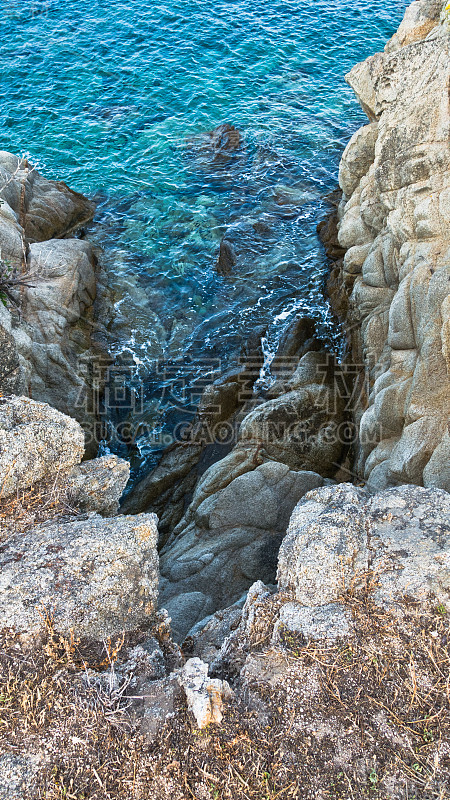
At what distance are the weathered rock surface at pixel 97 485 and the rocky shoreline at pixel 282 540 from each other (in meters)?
0.03

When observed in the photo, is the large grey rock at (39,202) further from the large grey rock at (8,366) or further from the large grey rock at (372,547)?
the large grey rock at (372,547)

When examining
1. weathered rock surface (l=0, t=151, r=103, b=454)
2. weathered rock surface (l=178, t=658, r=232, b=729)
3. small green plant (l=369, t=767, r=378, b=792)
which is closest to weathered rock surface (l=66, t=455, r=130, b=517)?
weathered rock surface (l=0, t=151, r=103, b=454)

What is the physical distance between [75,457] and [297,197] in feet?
56.7

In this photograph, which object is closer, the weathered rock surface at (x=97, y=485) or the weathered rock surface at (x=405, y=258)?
the weathered rock surface at (x=97, y=485)

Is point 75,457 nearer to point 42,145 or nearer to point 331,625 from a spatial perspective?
point 331,625

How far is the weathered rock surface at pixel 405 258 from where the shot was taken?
1012 cm

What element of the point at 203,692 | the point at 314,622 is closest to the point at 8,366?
the point at 203,692

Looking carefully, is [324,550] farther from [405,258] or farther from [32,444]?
[405,258]

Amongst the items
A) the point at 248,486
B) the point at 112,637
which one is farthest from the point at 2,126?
the point at 112,637

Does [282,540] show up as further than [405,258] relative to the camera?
No

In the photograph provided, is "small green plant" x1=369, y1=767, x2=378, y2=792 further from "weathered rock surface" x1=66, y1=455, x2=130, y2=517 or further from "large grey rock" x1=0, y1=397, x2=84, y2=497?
"large grey rock" x1=0, y1=397, x2=84, y2=497

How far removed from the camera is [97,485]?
872cm

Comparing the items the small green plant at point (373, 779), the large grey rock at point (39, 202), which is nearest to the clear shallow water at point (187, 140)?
the large grey rock at point (39, 202)

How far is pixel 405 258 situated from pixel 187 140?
54.4 feet
